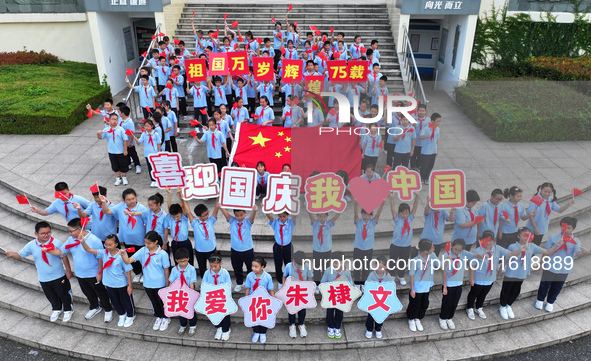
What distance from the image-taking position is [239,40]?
12203 millimetres

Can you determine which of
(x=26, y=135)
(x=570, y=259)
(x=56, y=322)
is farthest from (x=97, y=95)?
(x=570, y=259)

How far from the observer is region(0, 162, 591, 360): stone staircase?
5.64 m

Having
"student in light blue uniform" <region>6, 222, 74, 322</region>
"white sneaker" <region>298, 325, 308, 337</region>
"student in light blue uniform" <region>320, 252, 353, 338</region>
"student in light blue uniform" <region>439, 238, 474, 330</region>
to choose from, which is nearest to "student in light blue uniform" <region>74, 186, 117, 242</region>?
"student in light blue uniform" <region>6, 222, 74, 322</region>

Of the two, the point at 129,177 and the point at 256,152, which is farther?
the point at 129,177

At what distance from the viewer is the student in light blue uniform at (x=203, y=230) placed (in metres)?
5.56

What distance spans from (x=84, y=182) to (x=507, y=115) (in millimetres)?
8928

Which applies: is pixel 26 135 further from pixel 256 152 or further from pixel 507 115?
pixel 507 115

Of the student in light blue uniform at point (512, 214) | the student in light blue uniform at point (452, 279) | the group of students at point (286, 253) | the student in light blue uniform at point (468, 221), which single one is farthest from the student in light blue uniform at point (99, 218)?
the student in light blue uniform at point (512, 214)

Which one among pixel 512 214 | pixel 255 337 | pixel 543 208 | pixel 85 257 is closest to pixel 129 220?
pixel 85 257

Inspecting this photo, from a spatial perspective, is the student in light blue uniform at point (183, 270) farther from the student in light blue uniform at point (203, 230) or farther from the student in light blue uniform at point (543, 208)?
the student in light blue uniform at point (543, 208)

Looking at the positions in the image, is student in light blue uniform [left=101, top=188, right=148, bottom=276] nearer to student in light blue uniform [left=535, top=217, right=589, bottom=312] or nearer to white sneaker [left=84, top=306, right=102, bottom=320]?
white sneaker [left=84, top=306, right=102, bottom=320]

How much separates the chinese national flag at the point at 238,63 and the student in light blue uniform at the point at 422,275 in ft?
17.5

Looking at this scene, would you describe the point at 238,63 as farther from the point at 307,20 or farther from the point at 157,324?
the point at 157,324

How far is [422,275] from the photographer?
17.7 feet
